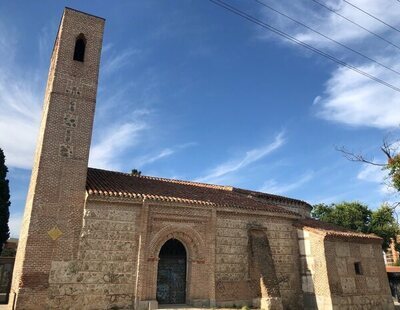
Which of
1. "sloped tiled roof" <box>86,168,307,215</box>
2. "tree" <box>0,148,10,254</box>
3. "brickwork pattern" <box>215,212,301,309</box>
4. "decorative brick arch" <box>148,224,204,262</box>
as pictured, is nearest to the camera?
"sloped tiled roof" <box>86,168,307,215</box>

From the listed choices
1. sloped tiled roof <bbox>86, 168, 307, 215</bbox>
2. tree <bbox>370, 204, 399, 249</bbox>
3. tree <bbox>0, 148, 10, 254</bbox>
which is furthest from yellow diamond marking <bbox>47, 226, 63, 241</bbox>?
tree <bbox>370, 204, 399, 249</bbox>

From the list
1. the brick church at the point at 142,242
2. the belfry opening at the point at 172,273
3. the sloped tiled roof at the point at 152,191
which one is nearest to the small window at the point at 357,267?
the brick church at the point at 142,242

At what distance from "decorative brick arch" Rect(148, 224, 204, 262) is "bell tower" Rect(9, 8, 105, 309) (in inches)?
142

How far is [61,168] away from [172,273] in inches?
260

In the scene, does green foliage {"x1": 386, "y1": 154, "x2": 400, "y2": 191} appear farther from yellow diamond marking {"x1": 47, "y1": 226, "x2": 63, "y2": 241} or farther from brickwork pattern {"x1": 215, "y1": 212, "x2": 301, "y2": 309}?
yellow diamond marking {"x1": 47, "y1": 226, "x2": 63, "y2": 241}

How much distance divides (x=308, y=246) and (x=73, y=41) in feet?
51.2

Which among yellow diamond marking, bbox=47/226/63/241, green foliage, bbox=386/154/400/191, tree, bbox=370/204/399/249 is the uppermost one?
tree, bbox=370/204/399/249

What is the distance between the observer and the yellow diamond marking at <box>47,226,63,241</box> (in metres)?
13.1

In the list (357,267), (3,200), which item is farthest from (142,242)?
(3,200)

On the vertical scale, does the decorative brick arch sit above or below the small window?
above

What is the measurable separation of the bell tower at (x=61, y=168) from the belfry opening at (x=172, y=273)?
3928mm

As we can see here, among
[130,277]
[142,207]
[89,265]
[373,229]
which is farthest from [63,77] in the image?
[373,229]

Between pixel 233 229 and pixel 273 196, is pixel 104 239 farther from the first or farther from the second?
pixel 273 196

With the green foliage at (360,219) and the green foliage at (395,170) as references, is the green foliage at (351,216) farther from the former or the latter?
the green foliage at (395,170)
